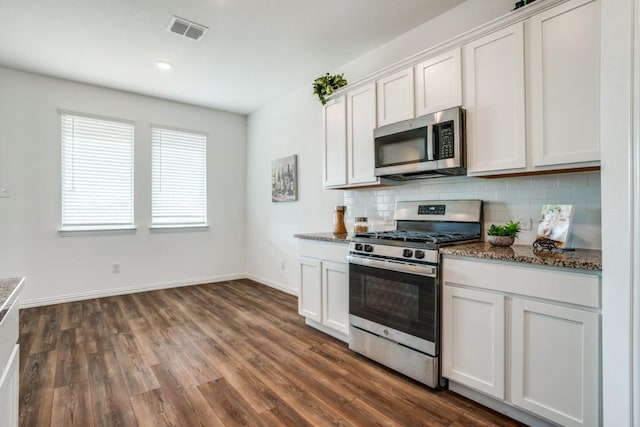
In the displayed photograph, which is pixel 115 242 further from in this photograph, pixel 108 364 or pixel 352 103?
pixel 352 103

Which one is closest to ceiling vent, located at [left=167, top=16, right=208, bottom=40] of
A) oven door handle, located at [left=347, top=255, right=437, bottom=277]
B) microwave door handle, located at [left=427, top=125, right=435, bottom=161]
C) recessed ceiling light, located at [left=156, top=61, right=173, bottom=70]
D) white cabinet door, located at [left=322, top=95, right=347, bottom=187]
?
recessed ceiling light, located at [left=156, top=61, right=173, bottom=70]

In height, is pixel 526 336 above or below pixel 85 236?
below

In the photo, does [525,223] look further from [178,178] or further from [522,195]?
[178,178]

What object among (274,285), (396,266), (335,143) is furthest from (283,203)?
(396,266)

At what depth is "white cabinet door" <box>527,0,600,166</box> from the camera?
170 centimetres

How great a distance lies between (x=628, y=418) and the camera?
129 centimetres

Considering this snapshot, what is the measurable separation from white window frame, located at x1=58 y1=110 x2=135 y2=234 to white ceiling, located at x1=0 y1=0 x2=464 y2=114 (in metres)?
0.56

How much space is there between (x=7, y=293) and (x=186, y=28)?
8.72 feet

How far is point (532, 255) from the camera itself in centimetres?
172

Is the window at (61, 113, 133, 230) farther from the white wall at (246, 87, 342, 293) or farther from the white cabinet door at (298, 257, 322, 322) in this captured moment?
the white cabinet door at (298, 257, 322, 322)

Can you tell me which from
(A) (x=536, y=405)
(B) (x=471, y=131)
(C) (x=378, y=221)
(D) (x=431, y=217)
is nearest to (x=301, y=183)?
(C) (x=378, y=221)

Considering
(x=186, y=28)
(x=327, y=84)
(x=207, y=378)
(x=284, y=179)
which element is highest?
(x=186, y=28)

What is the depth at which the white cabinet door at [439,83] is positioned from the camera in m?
2.26

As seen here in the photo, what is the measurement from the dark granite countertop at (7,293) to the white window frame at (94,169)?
11.4 ft
